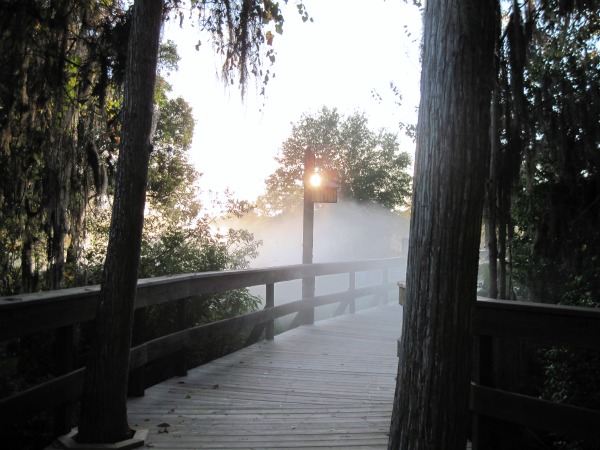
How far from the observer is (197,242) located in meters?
10.8

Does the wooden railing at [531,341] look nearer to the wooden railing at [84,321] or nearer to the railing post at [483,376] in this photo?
the railing post at [483,376]

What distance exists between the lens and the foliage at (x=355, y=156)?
30391 mm

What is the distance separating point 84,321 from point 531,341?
263 centimetres

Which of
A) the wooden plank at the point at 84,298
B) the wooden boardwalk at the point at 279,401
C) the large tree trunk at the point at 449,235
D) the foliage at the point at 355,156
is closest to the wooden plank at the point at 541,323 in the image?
the large tree trunk at the point at 449,235

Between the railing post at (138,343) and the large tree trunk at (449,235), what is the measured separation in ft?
8.90

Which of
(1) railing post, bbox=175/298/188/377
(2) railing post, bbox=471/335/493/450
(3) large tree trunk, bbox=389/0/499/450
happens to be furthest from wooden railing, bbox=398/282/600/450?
(1) railing post, bbox=175/298/188/377

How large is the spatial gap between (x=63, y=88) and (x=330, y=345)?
4453 mm

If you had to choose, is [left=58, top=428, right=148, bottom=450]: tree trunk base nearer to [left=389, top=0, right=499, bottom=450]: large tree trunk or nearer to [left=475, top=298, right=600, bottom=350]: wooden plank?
[left=389, top=0, right=499, bottom=450]: large tree trunk

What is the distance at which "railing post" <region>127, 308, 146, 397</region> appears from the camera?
448 cm

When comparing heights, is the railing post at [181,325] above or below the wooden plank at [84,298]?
below

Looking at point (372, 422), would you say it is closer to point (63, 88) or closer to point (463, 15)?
point (463, 15)

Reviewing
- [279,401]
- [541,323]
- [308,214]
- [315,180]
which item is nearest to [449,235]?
[541,323]

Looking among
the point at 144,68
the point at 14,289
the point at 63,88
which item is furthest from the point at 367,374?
the point at 14,289

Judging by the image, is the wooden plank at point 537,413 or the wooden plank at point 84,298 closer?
the wooden plank at point 537,413
